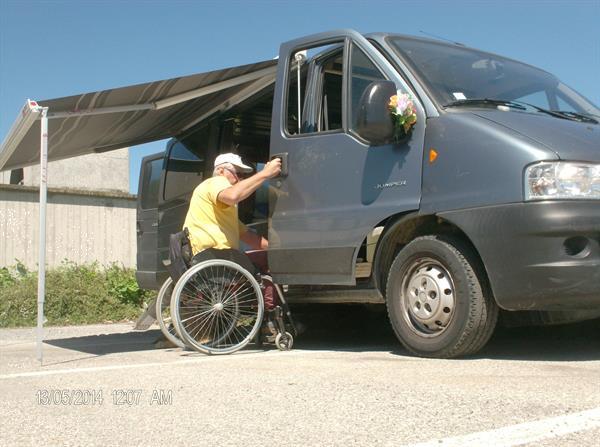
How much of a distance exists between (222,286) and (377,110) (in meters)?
1.80

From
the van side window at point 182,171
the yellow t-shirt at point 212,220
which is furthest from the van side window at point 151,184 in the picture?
the yellow t-shirt at point 212,220

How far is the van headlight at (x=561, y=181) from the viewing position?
13.7 ft

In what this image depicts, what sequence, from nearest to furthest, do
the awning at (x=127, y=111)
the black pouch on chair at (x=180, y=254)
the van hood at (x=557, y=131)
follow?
the van hood at (x=557, y=131)
the black pouch on chair at (x=180, y=254)
the awning at (x=127, y=111)

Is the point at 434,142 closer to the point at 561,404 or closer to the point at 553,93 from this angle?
the point at 553,93

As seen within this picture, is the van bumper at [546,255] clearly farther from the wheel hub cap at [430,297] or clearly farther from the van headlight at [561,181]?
the wheel hub cap at [430,297]

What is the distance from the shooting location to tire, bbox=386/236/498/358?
4449 millimetres

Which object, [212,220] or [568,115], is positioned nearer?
[568,115]

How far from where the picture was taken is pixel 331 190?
535cm

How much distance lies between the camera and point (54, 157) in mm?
7910

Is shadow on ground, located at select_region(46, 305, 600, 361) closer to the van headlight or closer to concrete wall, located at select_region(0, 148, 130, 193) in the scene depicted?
the van headlight

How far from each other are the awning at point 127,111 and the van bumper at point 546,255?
2.86 m

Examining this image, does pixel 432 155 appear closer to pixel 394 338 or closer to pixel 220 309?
pixel 220 309

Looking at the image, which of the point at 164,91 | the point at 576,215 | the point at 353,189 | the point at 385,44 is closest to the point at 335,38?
the point at 385,44

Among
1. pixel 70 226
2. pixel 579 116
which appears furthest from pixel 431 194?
pixel 70 226
